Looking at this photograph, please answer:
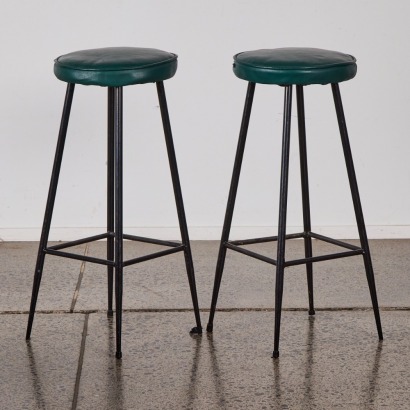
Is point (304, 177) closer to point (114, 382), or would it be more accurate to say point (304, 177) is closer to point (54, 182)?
point (54, 182)

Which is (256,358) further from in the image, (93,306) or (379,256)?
(379,256)

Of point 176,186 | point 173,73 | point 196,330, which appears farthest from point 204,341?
point 173,73

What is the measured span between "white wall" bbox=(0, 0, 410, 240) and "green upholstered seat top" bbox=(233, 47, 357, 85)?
1209 mm

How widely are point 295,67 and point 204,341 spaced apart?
1.03 m

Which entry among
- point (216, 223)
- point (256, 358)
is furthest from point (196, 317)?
point (216, 223)

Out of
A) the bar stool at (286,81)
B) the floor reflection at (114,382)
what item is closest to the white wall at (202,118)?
the bar stool at (286,81)

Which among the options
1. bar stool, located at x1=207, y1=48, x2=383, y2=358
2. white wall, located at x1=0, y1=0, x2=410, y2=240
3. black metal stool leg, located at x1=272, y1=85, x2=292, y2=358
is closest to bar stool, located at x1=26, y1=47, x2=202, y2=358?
bar stool, located at x1=207, y1=48, x2=383, y2=358

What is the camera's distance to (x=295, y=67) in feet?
9.96

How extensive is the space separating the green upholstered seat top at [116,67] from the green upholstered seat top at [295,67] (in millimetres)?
264

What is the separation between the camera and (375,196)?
4.63 m

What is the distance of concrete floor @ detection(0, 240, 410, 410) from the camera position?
9.78ft

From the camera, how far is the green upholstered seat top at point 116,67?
304 cm

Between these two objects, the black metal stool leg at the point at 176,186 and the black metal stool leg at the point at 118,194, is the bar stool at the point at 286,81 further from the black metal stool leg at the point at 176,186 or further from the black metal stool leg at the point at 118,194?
the black metal stool leg at the point at 118,194

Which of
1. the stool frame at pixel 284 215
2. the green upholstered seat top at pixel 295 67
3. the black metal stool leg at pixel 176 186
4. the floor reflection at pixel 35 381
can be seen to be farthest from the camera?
the black metal stool leg at pixel 176 186
